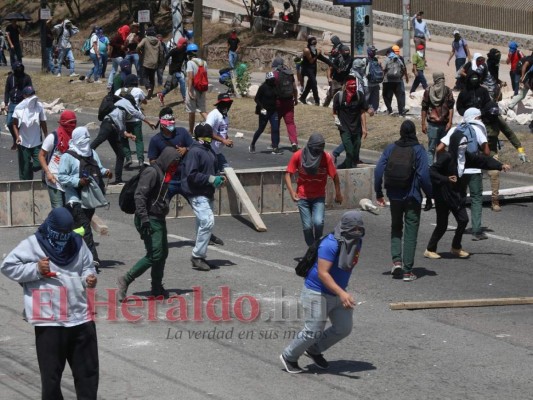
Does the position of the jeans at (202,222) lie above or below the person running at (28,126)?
below

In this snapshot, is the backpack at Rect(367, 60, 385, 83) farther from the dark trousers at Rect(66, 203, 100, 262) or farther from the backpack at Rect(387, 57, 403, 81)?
the dark trousers at Rect(66, 203, 100, 262)

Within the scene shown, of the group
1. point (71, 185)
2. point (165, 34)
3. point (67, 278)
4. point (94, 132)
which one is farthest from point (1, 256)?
point (165, 34)

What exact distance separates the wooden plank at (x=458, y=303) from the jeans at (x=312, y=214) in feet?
6.25

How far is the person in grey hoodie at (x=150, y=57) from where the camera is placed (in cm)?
2742

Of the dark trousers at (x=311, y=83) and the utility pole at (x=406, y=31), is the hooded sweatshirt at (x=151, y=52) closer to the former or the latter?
the dark trousers at (x=311, y=83)

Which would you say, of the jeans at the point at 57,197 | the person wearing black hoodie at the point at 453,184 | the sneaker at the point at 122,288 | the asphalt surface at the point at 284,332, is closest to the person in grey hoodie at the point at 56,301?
the asphalt surface at the point at 284,332

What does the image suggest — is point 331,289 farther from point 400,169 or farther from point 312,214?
point 312,214

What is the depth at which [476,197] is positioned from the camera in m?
14.9

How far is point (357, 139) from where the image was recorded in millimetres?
18734

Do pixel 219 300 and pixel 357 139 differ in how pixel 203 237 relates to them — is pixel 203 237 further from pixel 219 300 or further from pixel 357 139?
pixel 357 139

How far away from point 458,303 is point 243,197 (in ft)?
→ 16.4

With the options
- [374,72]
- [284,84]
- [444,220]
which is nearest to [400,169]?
[444,220]

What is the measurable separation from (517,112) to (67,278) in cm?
1959

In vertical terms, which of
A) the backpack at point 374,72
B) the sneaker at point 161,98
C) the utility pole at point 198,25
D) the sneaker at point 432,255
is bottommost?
the sneaker at point 432,255
